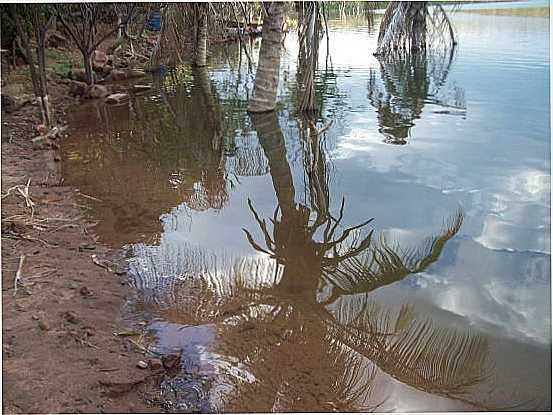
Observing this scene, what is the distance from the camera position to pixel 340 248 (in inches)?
181

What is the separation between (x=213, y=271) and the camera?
4211mm

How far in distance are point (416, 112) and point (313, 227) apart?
5044mm

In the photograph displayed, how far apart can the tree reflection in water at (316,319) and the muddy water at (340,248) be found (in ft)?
0.04

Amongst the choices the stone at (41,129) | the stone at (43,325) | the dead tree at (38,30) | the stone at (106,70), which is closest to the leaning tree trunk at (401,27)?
the stone at (106,70)

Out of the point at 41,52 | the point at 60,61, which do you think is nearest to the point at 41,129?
the point at 41,52

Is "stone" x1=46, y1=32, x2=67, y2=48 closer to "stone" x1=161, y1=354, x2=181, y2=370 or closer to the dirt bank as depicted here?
the dirt bank

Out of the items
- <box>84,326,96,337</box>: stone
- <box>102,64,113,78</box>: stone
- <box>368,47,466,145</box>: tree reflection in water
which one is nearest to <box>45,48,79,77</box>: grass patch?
<box>102,64,113,78</box>: stone

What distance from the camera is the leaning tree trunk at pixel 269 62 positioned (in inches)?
339

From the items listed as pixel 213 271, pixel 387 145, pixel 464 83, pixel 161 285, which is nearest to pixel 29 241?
pixel 161 285

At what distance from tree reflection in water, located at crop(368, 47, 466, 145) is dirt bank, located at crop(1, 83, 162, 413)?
4446mm

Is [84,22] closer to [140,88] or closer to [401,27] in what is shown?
[140,88]

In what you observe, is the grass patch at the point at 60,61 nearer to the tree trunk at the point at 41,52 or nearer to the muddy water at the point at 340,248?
the muddy water at the point at 340,248

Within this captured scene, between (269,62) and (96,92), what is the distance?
13.4 feet

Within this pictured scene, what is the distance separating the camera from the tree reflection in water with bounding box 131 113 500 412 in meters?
2.93
